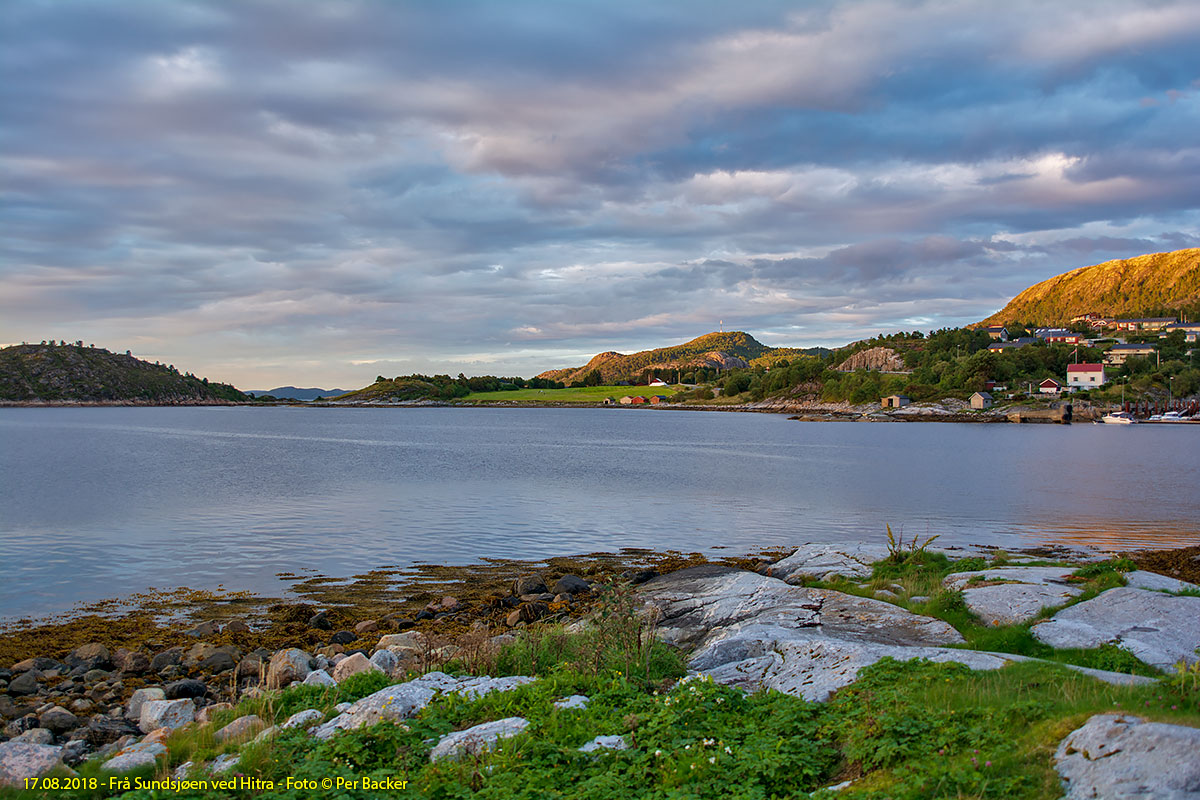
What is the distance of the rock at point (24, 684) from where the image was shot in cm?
Result: 1304

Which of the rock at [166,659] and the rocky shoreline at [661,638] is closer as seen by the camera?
the rocky shoreline at [661,638]

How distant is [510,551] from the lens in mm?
27031

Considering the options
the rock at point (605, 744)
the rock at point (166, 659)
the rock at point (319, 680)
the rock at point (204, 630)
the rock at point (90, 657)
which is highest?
the rock at point (605, 744)

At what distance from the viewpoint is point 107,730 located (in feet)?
35.4

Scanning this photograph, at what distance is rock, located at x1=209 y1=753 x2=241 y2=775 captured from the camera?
24.8 ft

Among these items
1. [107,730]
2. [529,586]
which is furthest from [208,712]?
[529,586]

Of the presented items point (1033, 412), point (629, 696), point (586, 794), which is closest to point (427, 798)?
point (586, 794)

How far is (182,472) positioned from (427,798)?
175 ft

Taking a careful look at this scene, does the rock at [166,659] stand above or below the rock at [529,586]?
above

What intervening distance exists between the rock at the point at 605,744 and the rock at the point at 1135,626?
7603 mm

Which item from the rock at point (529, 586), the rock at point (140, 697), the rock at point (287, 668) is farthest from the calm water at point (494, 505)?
the rock at point (140, 697)

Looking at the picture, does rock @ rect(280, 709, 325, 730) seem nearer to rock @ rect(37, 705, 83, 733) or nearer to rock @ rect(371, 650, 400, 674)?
rock @ rect(371, 650, 400, 674)

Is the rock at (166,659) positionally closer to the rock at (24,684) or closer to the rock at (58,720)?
the rock at (24,684)

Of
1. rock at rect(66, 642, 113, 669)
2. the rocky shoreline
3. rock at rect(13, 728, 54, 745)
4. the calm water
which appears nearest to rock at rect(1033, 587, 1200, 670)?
the rocky shoreline
